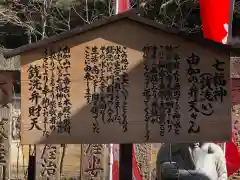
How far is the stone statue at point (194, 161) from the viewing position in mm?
5336

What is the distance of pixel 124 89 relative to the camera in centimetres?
418

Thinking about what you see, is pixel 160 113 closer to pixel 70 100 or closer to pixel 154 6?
pixel 70 100

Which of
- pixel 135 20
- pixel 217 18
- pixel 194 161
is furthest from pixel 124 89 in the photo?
pixel 217 18

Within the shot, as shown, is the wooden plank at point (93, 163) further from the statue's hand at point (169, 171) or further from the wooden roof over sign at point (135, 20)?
the wooden roof over sign at point (135, 20)

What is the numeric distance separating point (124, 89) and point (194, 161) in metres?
1.79

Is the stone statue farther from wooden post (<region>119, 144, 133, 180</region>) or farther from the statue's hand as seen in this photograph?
wooden post (<region>119, 144, 133, 180</region>)

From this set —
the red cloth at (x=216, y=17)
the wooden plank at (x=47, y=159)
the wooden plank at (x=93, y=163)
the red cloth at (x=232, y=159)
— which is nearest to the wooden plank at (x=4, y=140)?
the wooden plank at (x=47, y=159)

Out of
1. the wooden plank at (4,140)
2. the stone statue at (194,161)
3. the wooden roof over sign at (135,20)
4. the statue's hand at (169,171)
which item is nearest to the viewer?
the wooden roof over sign at (135,20)

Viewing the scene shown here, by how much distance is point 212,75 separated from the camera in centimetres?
413

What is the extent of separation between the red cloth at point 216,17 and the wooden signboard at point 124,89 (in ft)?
5.59

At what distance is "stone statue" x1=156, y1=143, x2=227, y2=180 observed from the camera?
210 inches

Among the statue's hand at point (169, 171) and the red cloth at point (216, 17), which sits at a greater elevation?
the red cloth at point (216, 17)

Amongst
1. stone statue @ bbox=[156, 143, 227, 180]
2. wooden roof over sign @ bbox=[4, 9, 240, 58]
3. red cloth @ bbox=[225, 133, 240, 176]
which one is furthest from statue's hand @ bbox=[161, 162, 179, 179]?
red cloth @ bbox=[225, 133, 240, 176]

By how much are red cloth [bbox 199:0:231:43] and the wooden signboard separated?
1.70 metres
